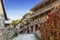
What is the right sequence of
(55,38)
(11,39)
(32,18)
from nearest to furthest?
1. (55,38)
2. (11,39)
3. (32,18)

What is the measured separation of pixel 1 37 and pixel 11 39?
7.62 meters

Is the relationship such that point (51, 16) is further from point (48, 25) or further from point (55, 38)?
point (55, 38)

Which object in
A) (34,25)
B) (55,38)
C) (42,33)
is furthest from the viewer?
(34,25)

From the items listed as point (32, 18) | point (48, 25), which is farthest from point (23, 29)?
point (48, 25)

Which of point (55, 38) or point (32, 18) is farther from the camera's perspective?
point (32, 18)

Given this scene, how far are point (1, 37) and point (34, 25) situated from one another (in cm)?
2283

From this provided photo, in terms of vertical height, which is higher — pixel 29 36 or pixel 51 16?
pixel 51 16

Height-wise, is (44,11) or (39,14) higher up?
(44,11)

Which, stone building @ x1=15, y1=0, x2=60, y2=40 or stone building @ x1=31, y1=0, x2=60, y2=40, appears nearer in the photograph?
stone building @ x1=31, y1=0, x2=60, y2=40

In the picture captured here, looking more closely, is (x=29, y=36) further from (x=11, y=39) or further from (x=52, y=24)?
(x=52, y=24)

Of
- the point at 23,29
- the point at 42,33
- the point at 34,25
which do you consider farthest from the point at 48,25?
the point at 23,29

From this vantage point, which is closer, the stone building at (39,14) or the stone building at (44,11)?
the stone building at (44,11)

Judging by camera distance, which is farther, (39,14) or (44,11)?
(39,14)

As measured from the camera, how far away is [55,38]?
70.7 ft
